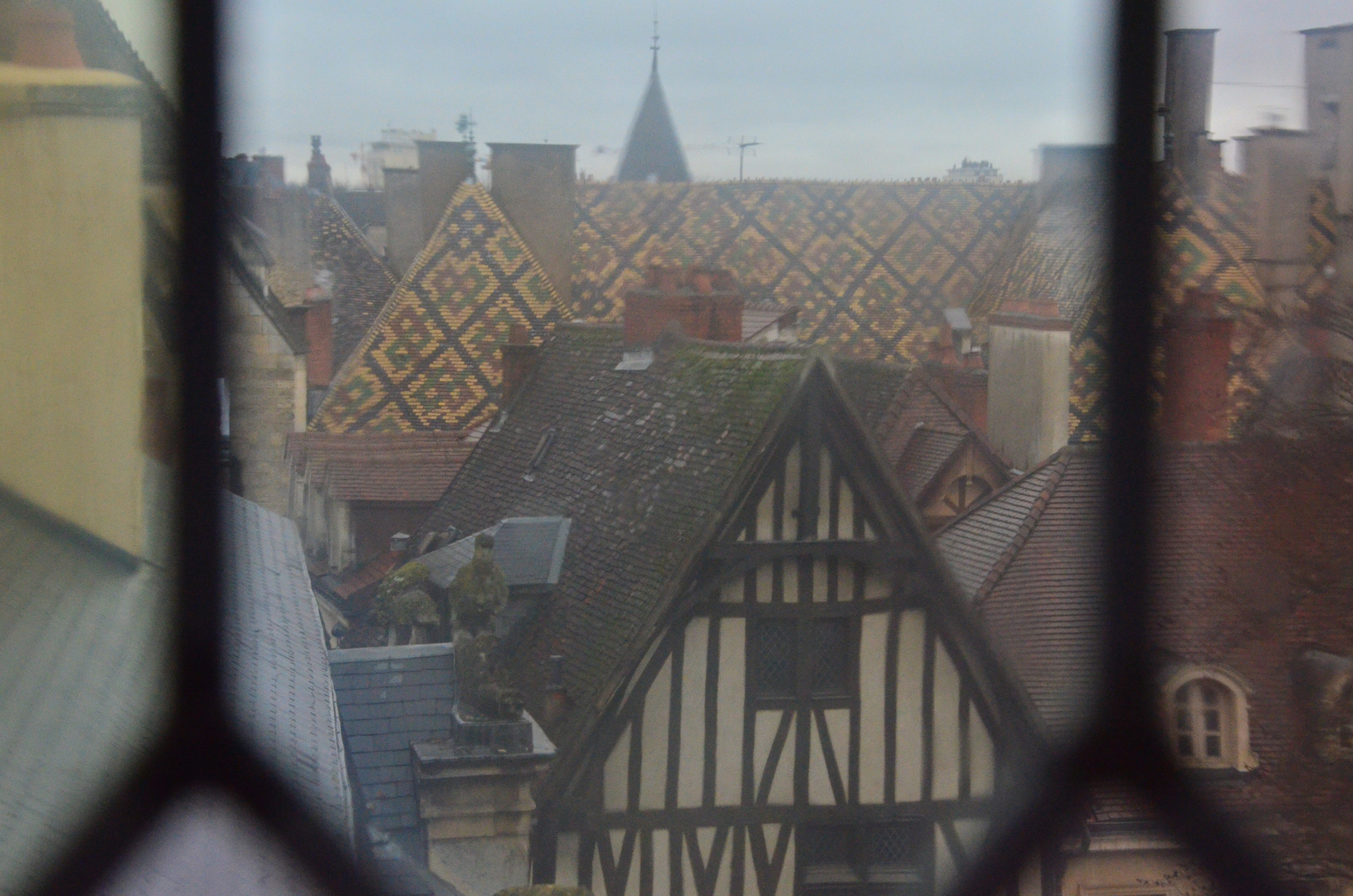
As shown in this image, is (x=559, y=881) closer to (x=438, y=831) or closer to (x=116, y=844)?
(x=438, y=831)

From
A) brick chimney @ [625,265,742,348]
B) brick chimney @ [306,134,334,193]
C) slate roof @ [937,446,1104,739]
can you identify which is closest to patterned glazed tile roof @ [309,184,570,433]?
Result: brick chimney @ [625,265,742,348]

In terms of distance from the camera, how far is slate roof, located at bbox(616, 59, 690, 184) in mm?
31219

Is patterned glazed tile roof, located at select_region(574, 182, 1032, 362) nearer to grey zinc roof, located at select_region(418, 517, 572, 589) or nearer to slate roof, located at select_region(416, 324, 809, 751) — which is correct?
slate roof, located at select_region(416, 324, 809, 751)

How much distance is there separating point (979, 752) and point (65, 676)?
5752mm

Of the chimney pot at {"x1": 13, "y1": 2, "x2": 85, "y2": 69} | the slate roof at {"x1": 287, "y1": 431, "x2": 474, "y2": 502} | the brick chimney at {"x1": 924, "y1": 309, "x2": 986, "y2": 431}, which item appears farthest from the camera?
the slate roof at {"x1": 287, "y1": 431, "x2": 474, "y2": 502}

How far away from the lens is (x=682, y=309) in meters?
11.6

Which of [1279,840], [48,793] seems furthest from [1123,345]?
[48,793]

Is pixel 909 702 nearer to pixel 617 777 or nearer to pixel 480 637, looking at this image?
pixel 617 777

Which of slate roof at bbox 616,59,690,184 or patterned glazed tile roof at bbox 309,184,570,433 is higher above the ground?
slate roof at bbox 616,59,690,184

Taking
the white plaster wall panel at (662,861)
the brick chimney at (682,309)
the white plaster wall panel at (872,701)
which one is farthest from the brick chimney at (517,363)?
the white plaster wall panel at (662,861)

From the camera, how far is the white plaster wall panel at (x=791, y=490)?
8.21m

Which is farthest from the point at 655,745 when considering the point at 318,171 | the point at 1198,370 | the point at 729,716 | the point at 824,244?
the point at 318,171

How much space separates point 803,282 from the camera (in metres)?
21.1

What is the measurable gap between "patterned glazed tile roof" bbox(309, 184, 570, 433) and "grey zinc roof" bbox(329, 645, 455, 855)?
30.2 feet
